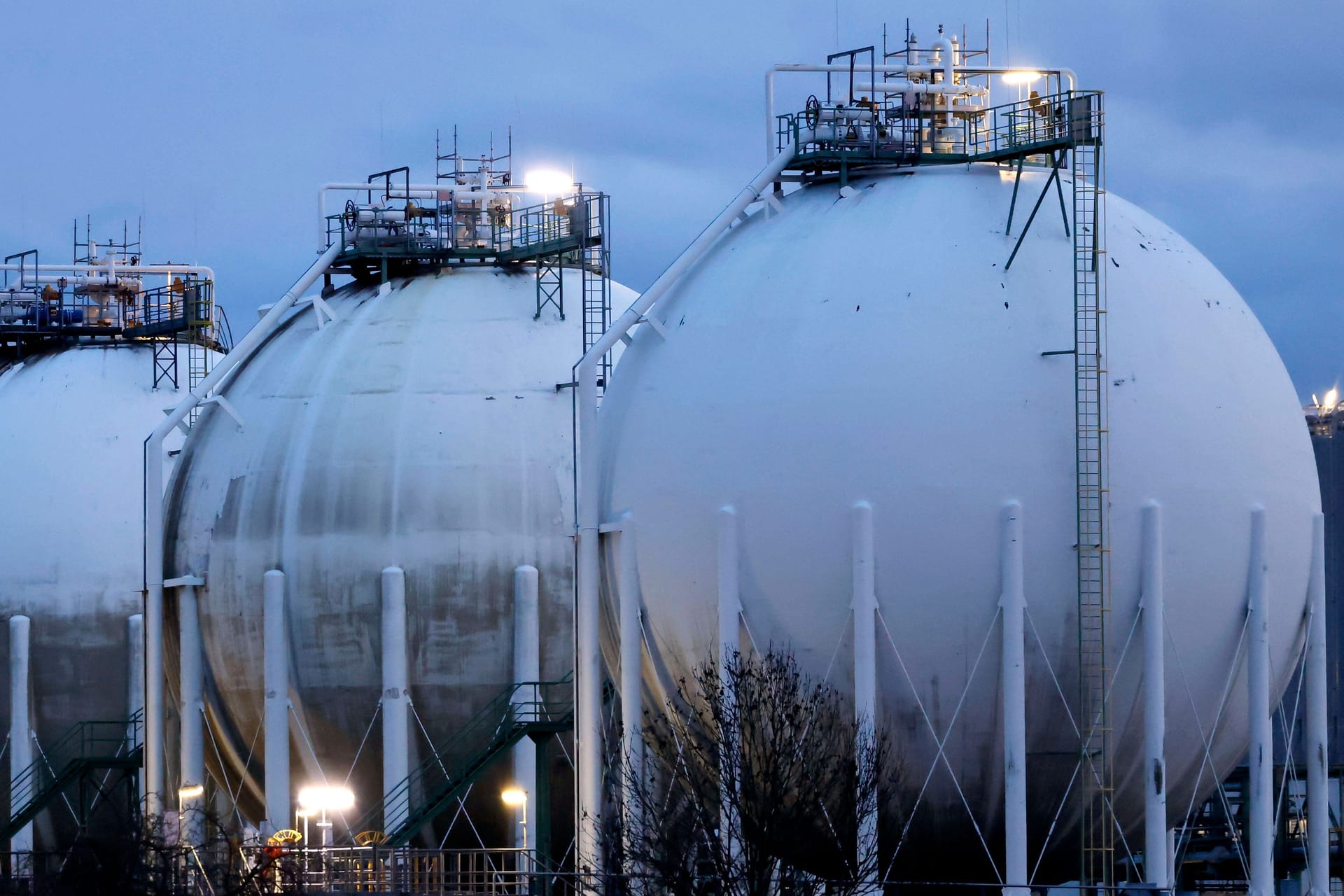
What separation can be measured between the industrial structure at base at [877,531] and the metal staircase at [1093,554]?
0.06 metres

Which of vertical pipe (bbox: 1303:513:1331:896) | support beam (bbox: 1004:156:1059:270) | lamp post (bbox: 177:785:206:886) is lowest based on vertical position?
lamp post (bbox: 177:785:206:886)

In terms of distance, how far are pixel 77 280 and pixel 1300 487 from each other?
29899mm

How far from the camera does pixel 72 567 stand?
158ft

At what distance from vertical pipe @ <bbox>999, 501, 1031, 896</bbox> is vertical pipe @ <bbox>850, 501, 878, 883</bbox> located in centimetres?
155

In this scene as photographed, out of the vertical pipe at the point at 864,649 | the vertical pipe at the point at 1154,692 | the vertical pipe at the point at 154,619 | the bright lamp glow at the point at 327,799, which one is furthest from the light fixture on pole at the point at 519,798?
the vertical pipe at the point at 1154,692

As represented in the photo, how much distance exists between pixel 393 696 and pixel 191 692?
4241mm

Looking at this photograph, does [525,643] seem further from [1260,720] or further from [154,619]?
[1260,720]

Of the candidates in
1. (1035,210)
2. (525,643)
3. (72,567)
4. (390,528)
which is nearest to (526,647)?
(525,643)

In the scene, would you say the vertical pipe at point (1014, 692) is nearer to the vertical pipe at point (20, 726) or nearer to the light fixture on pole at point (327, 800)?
the light fixture on pole at point (327, 800)

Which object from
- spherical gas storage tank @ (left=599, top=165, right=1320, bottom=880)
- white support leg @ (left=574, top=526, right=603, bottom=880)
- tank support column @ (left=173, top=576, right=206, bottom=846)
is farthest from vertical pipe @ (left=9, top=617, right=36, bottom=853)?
spherical gas storage tank @ (left=599, top=165, right=1320, bottom=880)

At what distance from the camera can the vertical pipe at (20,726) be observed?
157 ft

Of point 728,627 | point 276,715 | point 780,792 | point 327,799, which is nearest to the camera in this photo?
point 780,792

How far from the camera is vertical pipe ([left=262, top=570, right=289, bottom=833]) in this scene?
1582 inches

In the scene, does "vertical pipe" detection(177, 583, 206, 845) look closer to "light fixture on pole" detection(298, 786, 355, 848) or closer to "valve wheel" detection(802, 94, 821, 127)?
"light fixture on pole" detection(298, 786, 355, 848)
